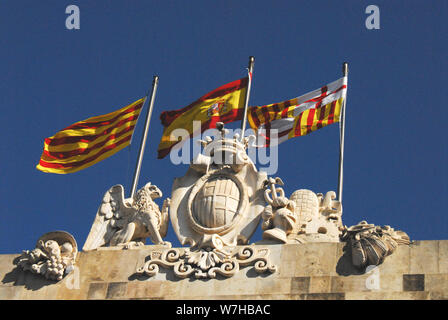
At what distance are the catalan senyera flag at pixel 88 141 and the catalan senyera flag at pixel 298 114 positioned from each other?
3.56 metres

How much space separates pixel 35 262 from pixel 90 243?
1448mm

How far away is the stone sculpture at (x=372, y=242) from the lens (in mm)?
25781

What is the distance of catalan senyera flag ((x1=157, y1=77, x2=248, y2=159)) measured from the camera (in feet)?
107

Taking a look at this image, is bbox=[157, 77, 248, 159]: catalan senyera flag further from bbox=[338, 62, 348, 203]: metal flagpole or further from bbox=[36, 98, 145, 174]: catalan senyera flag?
bbox=[338, 62, 348, 203]: metal flagpole

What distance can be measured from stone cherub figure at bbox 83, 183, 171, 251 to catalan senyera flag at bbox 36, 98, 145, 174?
2.99 m

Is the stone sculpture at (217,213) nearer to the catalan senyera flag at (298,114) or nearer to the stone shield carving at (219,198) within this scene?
the stone shield carving at (219,198)

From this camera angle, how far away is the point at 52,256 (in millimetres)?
28031

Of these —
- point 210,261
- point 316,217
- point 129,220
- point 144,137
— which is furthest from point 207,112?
point 210,261

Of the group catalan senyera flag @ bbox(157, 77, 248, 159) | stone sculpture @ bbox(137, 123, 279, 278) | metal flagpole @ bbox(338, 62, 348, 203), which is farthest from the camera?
catalan senyera flag @ bbox(157, 77, 248, 159)

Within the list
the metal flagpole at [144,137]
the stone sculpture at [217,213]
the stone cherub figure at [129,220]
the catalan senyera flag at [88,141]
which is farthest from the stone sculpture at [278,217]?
the catalan senyera flag at [88,141]

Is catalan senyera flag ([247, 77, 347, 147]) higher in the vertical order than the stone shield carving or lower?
higher

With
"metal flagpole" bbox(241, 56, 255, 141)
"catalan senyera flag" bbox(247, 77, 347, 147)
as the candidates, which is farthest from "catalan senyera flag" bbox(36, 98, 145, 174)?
"catalan senyera flag" bbox(247, 77, 347, 147)

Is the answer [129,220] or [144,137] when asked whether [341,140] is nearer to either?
[144,137]
